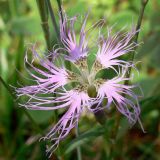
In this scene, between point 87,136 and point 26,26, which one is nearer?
point 87,136

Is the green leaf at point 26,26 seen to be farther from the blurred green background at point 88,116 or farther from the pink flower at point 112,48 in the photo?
the pink flower at point 112,48

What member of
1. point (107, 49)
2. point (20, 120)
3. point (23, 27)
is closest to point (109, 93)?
point (107, 49)

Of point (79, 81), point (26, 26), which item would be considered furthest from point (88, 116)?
point (79, 81)

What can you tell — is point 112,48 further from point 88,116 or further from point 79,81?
point 88,116

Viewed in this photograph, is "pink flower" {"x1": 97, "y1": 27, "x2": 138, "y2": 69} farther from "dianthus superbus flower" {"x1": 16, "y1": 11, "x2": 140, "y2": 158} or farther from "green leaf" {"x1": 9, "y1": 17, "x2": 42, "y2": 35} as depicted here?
"green leaf" {"x1": 9, "y1": 17, "x2": 42, "y2": 35}

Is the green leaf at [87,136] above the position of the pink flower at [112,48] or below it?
below

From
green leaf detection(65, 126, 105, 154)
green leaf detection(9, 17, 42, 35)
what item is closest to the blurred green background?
green leaf detection(9, 17, 42, 35)

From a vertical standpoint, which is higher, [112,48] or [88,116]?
[112,48]

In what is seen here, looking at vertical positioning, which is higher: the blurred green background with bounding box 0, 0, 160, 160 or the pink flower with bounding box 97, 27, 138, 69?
the pink flower with bounding box 97, 27, 138, 69

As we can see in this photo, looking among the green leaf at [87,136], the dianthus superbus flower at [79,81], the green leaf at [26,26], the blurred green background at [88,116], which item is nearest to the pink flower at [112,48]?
the dianthus superbus flower at [79,81]
